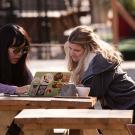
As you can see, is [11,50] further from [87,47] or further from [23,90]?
[87,47]

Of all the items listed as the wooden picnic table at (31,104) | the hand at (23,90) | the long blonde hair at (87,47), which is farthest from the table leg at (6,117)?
the long blonde hair at (87,47)

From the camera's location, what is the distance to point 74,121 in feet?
12.2

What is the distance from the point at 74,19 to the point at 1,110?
9794 mm

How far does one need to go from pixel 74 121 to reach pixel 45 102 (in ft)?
2.17

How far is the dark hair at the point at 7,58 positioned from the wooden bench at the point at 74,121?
1276mm

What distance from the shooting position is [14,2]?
1406 centimetres

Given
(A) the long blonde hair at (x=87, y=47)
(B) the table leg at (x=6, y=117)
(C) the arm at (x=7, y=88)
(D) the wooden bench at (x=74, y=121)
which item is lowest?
(B) the table leg at (x=6, y=117)

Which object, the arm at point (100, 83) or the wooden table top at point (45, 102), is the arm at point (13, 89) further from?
the arm at point (100, 83)

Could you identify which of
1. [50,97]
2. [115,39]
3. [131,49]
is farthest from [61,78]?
[131,49]

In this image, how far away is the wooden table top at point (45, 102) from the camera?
169 inches

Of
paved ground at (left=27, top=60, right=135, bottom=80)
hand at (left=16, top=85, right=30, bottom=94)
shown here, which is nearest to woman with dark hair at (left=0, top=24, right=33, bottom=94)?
hand at (left=16, top=85, right=30, bottom=94)

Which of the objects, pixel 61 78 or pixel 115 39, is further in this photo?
pixel 115 39

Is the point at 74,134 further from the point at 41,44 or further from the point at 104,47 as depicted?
the point at 41,44

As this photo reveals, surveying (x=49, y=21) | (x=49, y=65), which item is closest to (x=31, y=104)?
(x=49, y=65)
